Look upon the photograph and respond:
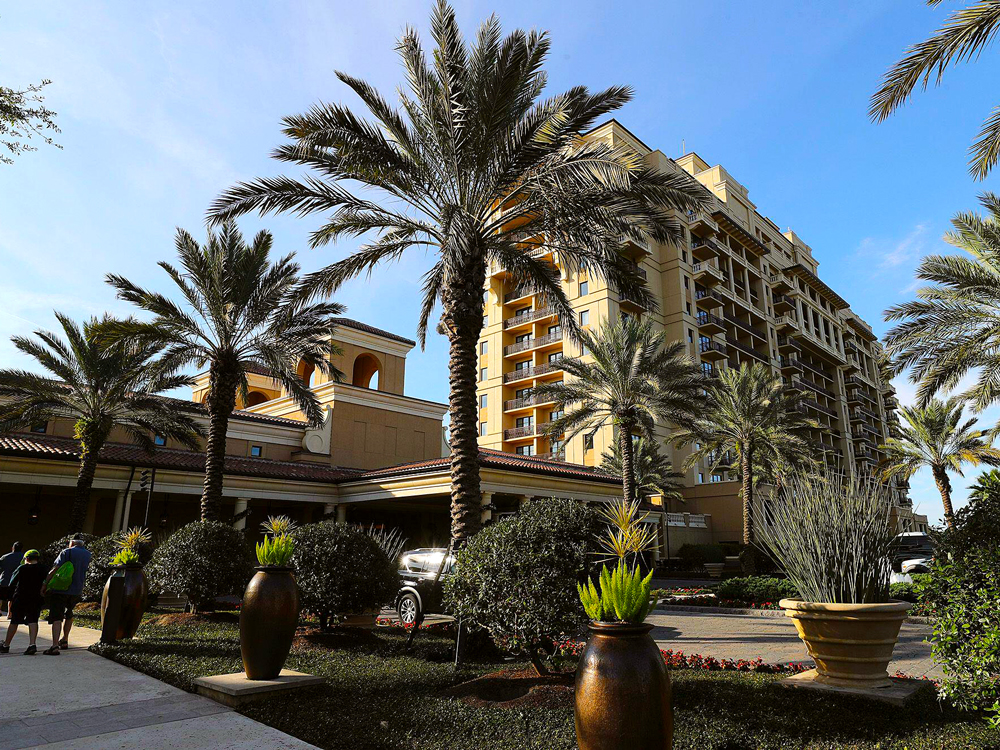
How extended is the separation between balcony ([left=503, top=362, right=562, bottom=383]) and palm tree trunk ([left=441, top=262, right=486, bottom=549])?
3783 cm

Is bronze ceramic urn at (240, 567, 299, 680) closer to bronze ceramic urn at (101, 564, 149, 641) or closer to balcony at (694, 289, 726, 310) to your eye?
bronze ceramic urn at (101, 564, 149, 641)

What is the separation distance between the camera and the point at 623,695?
13.7 feet

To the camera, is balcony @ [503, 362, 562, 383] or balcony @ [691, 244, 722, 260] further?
balcony @ [691, 244, 722, 260]

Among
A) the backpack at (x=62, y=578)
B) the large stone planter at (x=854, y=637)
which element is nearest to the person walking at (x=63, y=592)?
the backpack at (x=62, y=578)

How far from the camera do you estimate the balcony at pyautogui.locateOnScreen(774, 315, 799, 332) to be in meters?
62.2

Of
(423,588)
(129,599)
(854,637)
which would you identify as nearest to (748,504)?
(423,588)

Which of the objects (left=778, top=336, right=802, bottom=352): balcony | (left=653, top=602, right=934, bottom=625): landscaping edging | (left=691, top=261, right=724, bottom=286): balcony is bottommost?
(left=653, top=602, right=934, bottom=625): landscaping edging

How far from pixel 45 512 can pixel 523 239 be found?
25027 millimetres

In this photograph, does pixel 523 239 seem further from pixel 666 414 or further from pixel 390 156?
pixel 666 414

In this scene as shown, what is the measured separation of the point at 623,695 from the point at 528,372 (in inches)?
1876

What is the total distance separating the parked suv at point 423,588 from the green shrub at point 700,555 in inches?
975

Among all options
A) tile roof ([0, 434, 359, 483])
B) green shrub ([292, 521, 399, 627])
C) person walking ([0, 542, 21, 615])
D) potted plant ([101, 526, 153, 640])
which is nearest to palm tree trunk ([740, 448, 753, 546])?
tile roof ([0, 434, 359, 483])

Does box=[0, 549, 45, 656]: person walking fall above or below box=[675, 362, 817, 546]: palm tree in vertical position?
below

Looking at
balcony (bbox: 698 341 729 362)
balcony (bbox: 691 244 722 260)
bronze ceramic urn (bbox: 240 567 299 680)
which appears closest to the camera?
bronze ceramic urn (bbox: 240 567 299 680)
